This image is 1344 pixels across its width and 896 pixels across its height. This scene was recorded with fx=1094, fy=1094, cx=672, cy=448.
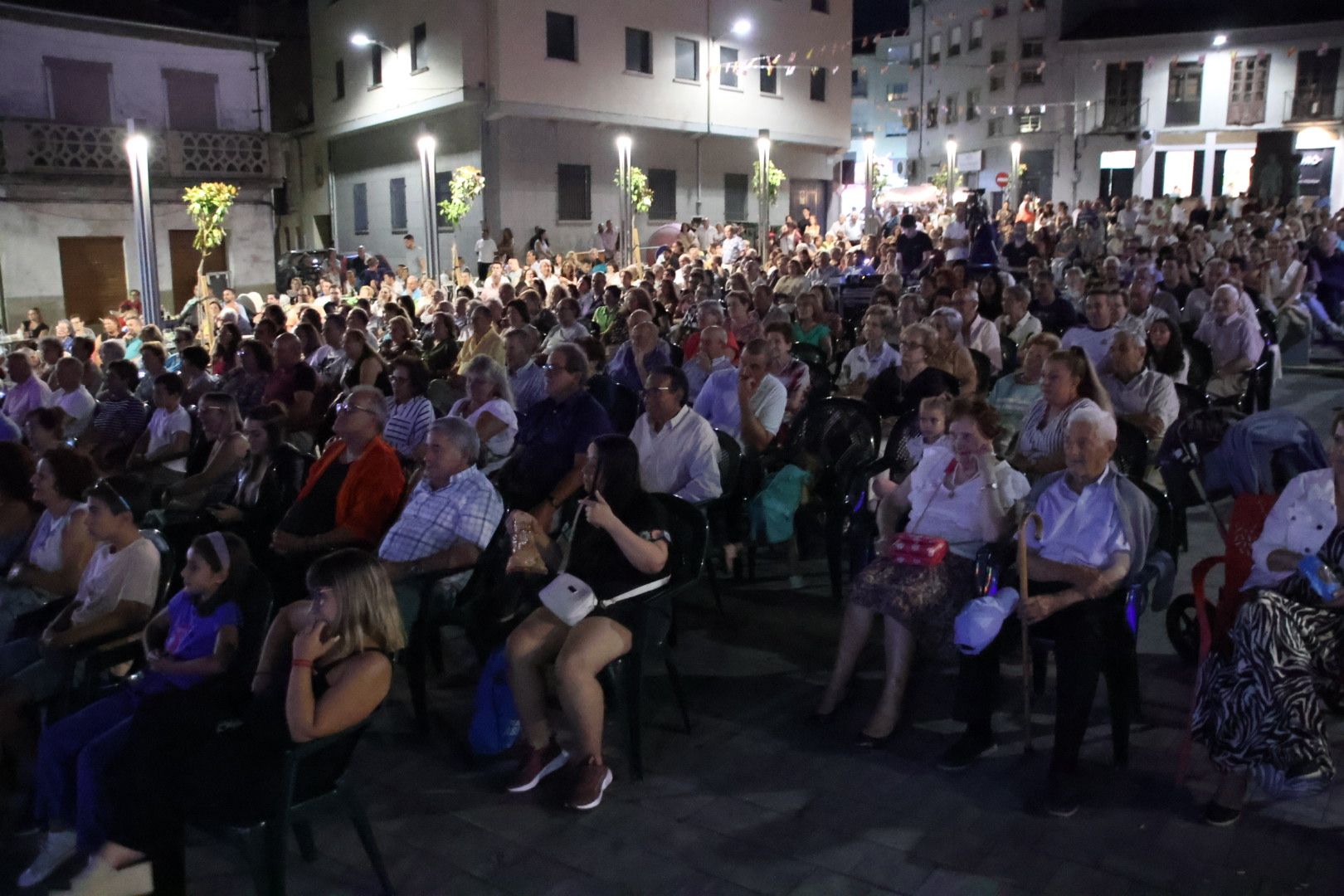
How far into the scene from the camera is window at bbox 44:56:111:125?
21172 millimetres

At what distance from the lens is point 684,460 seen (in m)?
4.95

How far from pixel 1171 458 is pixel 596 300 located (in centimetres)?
779

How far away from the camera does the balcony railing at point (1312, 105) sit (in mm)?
34312

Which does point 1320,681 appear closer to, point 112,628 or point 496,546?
point 496,546

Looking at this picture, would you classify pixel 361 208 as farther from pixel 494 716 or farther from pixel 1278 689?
pixel 1278 689

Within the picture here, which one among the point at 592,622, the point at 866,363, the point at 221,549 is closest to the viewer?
the point at 221,549

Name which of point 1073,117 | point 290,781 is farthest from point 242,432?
point 1073,117

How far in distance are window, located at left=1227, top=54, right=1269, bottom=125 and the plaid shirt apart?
38.8m

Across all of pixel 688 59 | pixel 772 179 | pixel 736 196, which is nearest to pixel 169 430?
pixel 688 59

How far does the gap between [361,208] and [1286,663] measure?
86.5 ft

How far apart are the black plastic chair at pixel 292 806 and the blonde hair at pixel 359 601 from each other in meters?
0.23

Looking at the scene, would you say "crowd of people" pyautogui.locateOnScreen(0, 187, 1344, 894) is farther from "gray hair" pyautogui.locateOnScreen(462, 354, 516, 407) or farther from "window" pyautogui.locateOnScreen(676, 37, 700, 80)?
"window" pyautogui.locateOnScreen(676, 37, 700, 80)

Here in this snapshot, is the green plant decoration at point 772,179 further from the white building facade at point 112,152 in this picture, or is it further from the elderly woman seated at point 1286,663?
the elderly woman seated at point 1286,663

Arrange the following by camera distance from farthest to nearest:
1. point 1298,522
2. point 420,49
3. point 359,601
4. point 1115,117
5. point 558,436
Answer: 1. point 1115,117
2. point 420,49
3. point 558,436
4. point 1298,522
5. point 359,601
